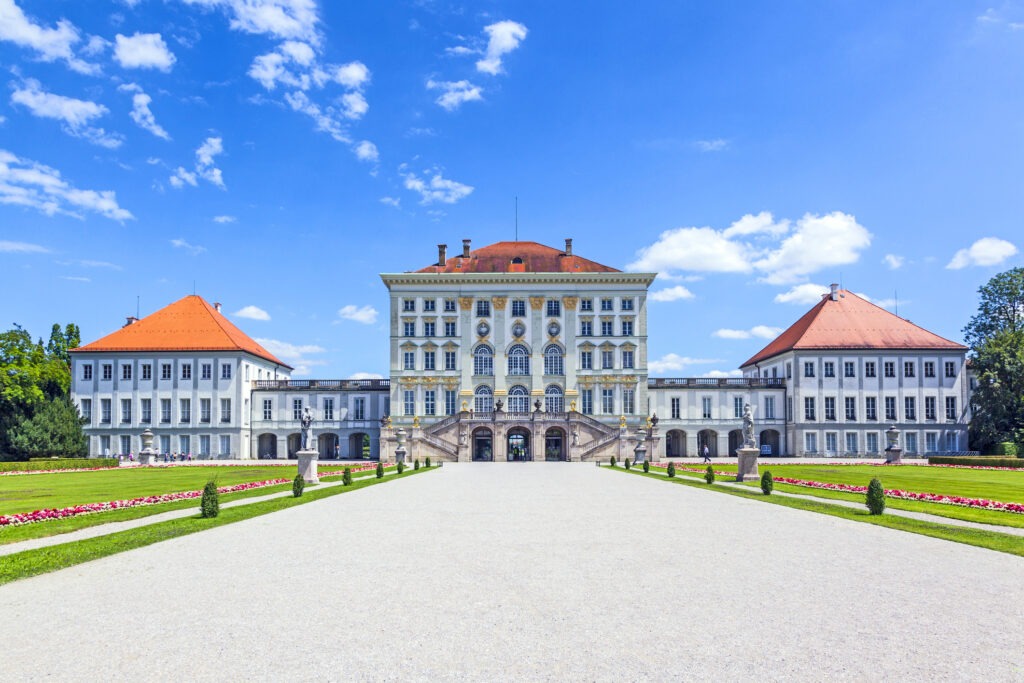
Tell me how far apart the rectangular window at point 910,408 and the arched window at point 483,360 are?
1404 inches

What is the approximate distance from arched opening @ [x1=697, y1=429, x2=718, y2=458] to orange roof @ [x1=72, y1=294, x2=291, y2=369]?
133 ft

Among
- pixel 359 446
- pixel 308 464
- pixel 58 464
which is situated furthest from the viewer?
pixel 359 446

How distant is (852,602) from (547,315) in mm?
60317

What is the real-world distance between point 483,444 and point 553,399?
7.91 m

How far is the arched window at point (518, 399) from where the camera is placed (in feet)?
223

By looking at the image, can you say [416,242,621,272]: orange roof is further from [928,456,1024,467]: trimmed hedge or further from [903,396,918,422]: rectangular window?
[928,456,1024,467]: trimmed hedge

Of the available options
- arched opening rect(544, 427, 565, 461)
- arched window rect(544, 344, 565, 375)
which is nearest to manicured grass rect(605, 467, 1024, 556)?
arched opening rect(544, 427, 565, 461)

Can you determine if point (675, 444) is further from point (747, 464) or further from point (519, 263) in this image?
point (747, 464)

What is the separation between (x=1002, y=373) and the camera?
198 feet

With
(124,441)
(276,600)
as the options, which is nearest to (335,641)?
(276,600)

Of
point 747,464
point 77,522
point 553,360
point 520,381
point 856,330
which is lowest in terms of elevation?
point 747,464

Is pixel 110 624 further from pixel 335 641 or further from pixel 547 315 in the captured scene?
pixel 547 315

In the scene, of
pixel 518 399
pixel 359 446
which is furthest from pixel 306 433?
pixel 359 446

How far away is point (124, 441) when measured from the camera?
214ft
